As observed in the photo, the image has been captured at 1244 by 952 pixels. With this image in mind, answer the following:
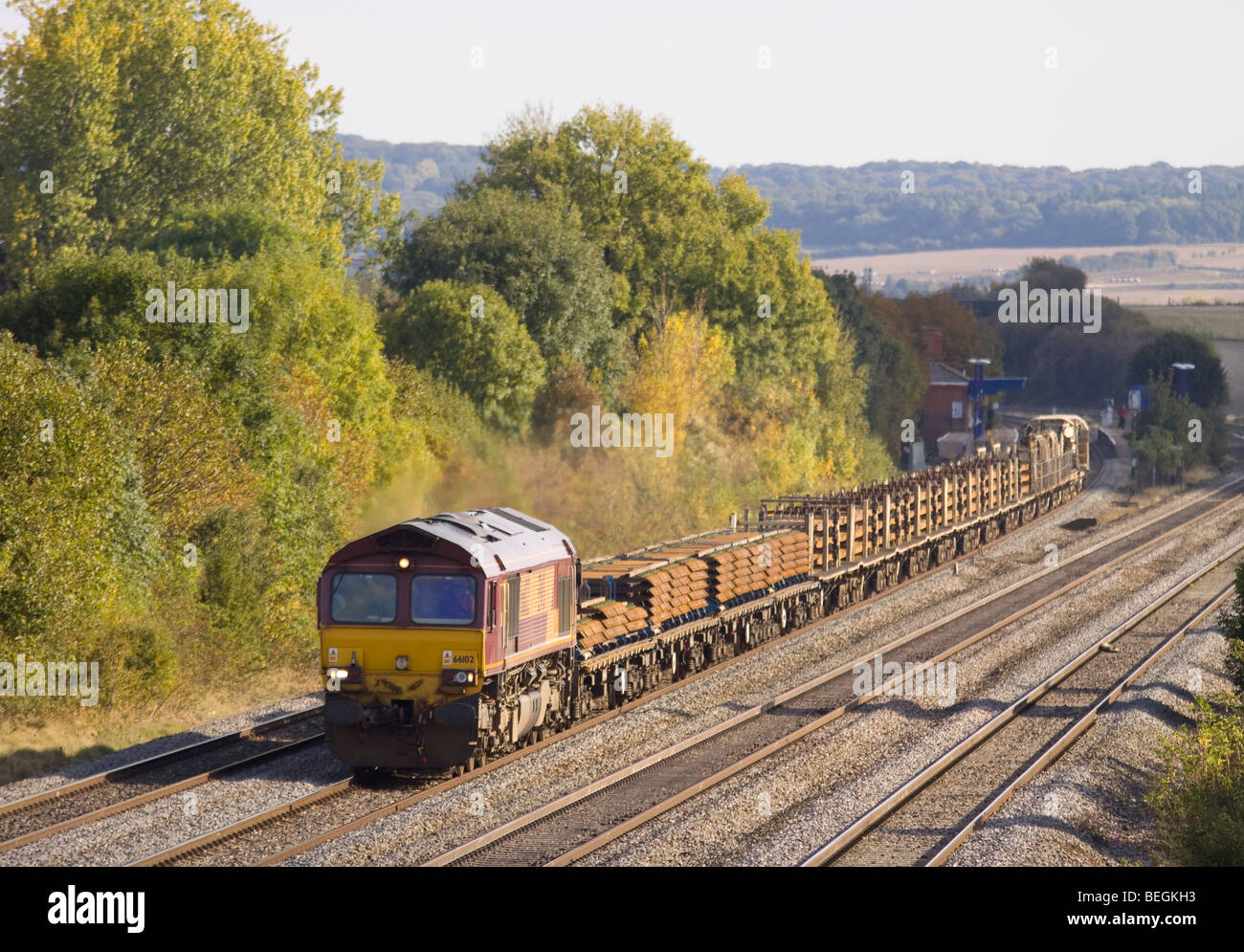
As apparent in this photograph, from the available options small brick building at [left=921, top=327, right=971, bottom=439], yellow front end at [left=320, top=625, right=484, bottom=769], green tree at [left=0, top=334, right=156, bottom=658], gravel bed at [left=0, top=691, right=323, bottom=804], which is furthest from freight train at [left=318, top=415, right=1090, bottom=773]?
small brick building at [left=921, top=327, right=971, bottom=439]

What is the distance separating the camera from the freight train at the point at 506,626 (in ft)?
58.5

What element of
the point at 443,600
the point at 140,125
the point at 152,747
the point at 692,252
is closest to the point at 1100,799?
the point at 443,600

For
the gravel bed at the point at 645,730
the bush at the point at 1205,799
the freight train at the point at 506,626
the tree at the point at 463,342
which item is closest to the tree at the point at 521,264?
the tree at the point at 463,342

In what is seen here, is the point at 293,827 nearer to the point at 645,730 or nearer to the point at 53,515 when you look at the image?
the point at 645,730

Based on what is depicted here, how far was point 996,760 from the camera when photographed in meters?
20.1

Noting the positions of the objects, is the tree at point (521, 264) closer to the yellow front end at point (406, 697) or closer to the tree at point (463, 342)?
the tree at point (463, 342)

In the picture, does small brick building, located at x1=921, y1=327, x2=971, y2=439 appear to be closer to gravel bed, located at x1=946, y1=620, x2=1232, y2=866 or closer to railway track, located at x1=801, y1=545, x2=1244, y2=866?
railway track, located at x1=801, y1=545, x2=1244, y2=866

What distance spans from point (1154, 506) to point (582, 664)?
47.7 metres

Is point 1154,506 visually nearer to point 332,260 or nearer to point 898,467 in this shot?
point 898,467

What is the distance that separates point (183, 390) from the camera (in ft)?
92.1

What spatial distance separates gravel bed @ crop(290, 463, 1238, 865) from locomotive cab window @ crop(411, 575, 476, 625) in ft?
7.30

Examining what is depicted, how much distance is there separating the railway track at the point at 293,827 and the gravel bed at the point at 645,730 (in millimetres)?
223

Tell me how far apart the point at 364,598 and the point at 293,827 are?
3.40 metres
